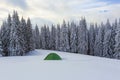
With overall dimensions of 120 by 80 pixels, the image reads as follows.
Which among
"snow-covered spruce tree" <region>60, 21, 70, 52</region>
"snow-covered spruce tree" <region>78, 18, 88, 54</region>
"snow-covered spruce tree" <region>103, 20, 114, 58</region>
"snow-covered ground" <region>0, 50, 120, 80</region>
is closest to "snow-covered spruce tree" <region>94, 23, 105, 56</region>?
"snow-covered spruce tree" <region>78, 18, 88, 54</region>

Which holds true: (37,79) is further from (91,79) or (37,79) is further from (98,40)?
(98,40)

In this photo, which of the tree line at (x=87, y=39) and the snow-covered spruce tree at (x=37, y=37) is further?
the snow-covered spruce tree at (x=37, y=37)

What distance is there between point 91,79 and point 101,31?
50.6 metres

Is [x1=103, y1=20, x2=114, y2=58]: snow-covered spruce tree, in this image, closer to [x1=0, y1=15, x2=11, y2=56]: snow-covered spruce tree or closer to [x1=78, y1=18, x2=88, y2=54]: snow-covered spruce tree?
[x1=78, y1=18, x2=88, y2=54]: snow-covered spruce tree

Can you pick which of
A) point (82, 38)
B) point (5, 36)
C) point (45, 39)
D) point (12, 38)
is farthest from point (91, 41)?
point (5, 36)

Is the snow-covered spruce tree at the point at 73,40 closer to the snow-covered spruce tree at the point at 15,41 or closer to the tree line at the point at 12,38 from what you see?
the tree line at the point at 12,38

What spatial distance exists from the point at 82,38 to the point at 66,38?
5.40m

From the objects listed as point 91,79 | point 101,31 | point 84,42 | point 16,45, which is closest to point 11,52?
point 16,45

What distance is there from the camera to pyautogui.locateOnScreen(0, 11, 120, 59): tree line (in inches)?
1825

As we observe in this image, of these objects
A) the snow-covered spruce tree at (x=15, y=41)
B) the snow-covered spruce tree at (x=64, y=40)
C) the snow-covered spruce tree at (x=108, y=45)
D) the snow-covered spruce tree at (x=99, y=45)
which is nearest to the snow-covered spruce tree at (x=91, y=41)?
the snow-covered spruce tree at (x=99, y=45)

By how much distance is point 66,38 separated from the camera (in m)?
65.1

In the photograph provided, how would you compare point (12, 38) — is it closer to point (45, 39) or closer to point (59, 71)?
point (59, 71)

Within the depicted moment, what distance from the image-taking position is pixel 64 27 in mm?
68000

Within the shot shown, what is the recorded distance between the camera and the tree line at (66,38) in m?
46.3
